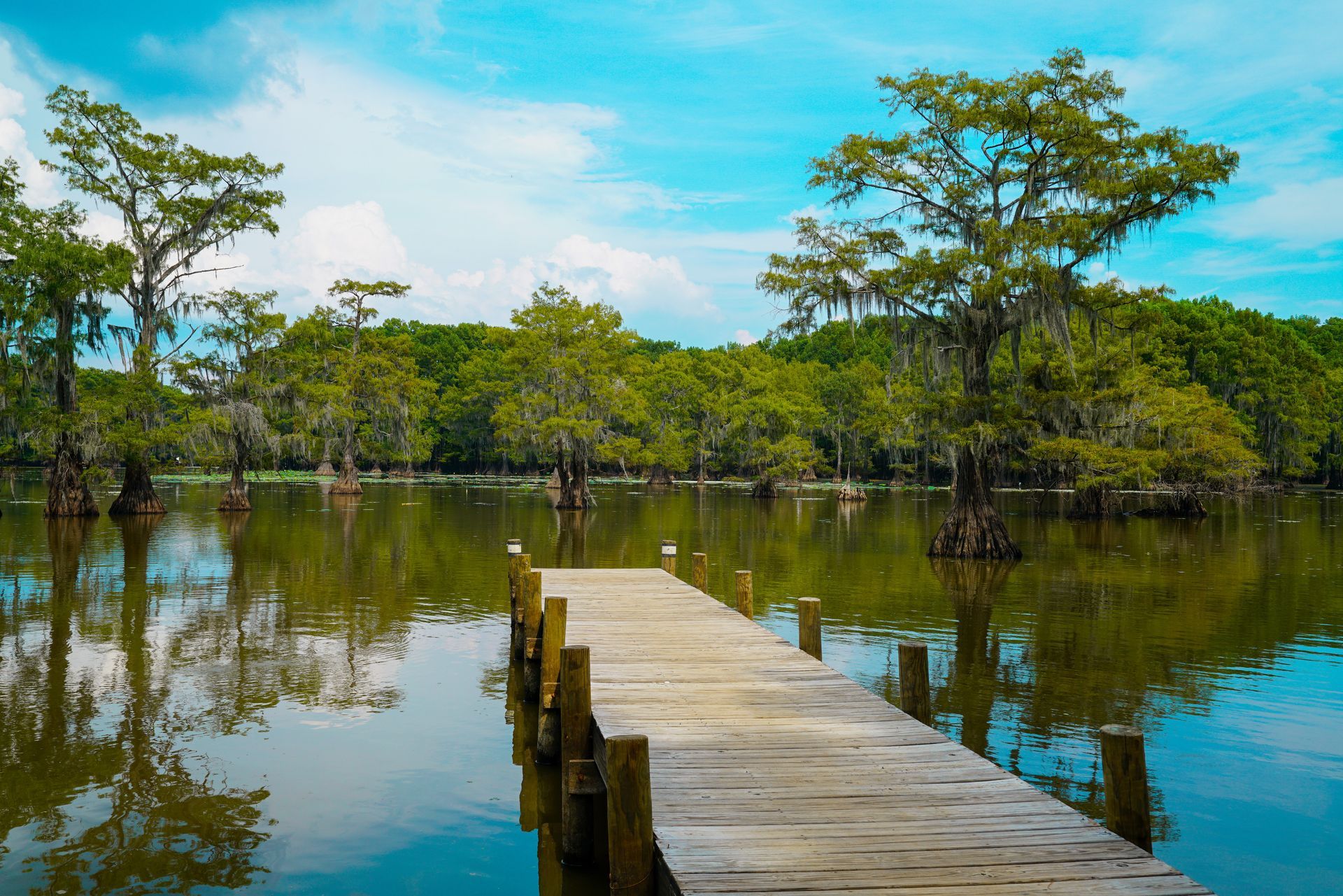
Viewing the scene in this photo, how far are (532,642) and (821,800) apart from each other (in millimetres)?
6022

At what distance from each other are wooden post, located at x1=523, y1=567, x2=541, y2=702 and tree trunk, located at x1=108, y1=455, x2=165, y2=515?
28.8m

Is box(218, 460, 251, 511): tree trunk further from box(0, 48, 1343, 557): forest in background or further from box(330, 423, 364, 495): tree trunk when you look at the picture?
box(330, 423, 364, 495): tree trunk

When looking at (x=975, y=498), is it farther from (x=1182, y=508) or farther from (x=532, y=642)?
(x=1182, y=508)

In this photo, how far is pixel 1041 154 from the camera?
2269cm

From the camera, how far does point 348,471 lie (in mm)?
52125

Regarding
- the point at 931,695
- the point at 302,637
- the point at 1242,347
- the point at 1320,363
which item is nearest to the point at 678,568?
the point at 302,637

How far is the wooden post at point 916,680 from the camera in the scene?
7.54 metres

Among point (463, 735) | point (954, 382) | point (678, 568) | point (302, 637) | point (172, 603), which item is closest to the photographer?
point (463, 735)

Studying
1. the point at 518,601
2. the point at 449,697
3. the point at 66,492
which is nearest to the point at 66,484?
the point at 66,492

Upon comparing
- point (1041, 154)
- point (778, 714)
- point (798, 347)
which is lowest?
point (778, 714)

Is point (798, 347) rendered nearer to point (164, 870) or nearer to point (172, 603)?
point (172, 603)

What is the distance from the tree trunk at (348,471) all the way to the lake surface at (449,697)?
2545cm

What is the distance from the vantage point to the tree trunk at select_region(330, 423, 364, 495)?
5162cm

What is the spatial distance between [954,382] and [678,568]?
10.6m
